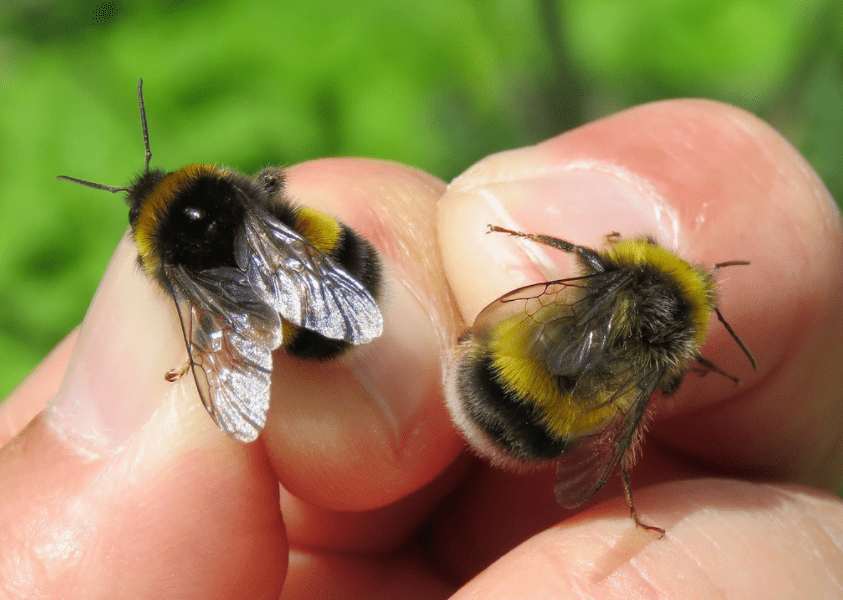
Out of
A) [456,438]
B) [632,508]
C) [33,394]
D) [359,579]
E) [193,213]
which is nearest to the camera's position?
[632,508]

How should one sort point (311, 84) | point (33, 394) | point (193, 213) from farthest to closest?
point (311, 84) < point (33, 394) < point (193, 213)

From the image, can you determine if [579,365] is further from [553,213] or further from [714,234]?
[714,234]

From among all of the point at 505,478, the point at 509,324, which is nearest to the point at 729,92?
the point at 505,478

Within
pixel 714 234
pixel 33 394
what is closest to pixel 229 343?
pixel 33 394

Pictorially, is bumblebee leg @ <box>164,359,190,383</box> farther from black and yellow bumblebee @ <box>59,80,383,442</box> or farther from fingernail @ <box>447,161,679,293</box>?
fingernail @ <box>447,161,679,293</box>

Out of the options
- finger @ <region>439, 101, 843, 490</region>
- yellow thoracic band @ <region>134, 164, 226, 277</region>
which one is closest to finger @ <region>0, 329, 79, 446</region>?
yellow thoracic band @ <region>134, 164, 226, 277</region>

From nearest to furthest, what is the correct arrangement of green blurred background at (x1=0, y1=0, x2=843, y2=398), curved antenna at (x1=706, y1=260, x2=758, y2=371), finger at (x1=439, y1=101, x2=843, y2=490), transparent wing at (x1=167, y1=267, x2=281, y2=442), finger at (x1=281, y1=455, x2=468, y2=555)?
Result: transparent wing at (x1=167, y1=267, x2=281, y2=442) → curved antenna at (x1=706, y1=260, x2=758, y2=371) → finger at (x1=439, y1=101, x2=843, y2=490) → finger at (x1=281, y1=455, x2=468, y2=555) → green blurred background at (x1=0, y1=0, x2=843, y2=398)

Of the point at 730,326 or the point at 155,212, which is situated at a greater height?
the point at 155,212
